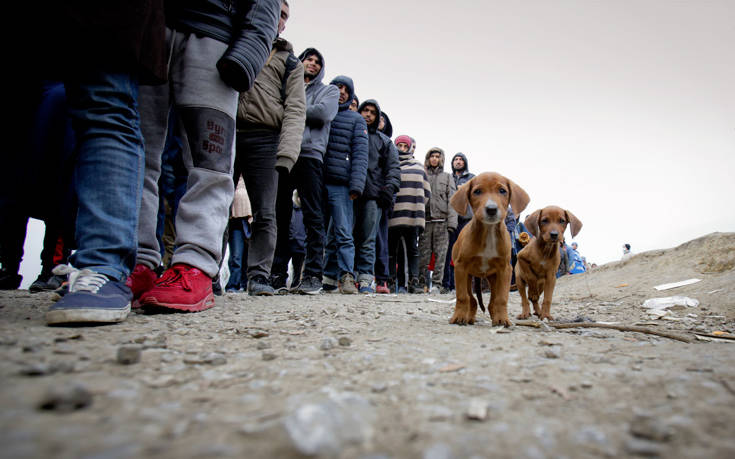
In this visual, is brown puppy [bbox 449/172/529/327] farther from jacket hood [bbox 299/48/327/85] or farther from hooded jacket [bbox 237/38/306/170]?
jacket hood [bbox 299/48/327/85]

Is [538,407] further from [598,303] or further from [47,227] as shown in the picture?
[47,227]

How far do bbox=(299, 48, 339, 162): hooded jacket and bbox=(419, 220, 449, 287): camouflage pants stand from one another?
3.39 metres

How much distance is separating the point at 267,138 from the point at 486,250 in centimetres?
234

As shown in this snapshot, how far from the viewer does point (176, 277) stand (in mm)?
2090

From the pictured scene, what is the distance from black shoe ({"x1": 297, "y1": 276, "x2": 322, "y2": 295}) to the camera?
4493mm

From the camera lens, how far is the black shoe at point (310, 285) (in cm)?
449

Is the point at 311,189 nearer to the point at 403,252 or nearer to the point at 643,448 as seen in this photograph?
the point at 403,252

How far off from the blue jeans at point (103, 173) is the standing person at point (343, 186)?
3413mm

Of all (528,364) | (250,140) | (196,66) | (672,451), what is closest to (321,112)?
(250,140)

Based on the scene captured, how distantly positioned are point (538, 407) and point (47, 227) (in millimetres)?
5109

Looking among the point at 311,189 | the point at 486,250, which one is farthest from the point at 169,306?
the point at 311,189

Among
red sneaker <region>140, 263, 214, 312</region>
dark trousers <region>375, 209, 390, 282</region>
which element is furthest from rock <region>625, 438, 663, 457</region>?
dark trousers <region>375, 209, 390, 282</region>

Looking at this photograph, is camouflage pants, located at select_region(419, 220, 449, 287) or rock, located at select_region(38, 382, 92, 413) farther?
camouflage pants, located at select_region(419, 220, 449, 287)

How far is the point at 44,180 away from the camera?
2977mm
